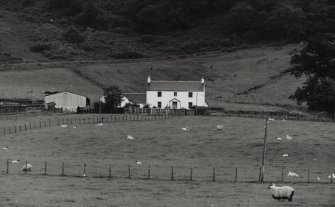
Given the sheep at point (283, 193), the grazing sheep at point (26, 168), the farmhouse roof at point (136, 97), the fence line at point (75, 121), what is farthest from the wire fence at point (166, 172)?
the farmhouse roof at point (136, 97)

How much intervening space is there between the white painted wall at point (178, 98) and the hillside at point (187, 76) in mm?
6118

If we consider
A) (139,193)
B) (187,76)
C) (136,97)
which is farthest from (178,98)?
(139,193)

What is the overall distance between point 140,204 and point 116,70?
4436 inches

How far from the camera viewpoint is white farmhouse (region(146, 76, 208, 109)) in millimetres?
129875

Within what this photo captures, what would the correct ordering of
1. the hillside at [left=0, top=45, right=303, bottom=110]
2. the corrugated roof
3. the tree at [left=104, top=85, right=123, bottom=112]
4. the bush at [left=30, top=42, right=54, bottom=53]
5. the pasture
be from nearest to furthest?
the pasture < the tree at [left=104, top=85, right=123, bottom=112] < the corrugated roof < the hillside at [left=0, top=45, right=303, bottom=110] < the bush at [left=30, top=42, right=54, bottom=53]

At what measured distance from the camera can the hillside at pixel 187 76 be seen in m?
140

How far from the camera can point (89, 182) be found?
56.2 metres

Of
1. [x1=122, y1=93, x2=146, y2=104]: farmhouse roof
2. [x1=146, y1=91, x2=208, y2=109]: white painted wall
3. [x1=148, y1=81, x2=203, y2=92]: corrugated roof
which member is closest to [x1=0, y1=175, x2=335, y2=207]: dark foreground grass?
[x1=122, y1=93, x2=146, y2=104]: farmhouse roof

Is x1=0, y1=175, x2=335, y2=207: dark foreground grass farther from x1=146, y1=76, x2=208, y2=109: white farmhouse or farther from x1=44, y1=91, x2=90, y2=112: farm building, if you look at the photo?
x1=146, y1=76, x2=208, y2=109: white farmhouse

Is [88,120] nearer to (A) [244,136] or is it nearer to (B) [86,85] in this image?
(A) [244,136]

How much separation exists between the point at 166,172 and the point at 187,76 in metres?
102

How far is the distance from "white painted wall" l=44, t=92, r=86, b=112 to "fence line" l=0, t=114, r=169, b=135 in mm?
16328

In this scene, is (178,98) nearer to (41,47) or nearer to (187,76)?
(187,76)

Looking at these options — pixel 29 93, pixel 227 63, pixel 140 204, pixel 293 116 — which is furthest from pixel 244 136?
pixel 227 63
